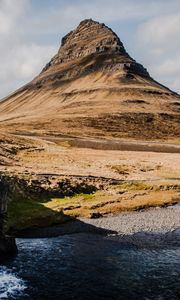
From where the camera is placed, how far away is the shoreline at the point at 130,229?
5041 cm

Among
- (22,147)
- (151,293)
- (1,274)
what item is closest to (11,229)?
(1,274)

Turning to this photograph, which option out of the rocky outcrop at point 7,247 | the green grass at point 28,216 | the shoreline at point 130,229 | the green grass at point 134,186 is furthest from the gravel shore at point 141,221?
the rocky outcrop at point 7,247

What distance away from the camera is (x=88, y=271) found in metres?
39.7

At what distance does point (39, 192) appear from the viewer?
68.5 meters

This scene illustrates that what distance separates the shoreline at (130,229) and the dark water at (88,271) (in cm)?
244

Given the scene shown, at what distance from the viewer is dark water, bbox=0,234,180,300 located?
34750 mm

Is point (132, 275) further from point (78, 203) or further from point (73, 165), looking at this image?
point (73, 165)

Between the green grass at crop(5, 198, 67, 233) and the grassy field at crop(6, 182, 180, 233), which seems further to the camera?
the grassy field at crop(6, 182, 180, 233)

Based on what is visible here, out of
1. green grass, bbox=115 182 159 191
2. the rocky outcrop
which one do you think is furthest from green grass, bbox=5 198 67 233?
green grass, bbox=115 182 159 191

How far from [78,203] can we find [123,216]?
26.6 feet

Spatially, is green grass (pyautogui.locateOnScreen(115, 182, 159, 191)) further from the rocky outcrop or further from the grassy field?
the rocky outcrop

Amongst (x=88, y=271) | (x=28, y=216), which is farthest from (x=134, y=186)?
(x=88, y=271)

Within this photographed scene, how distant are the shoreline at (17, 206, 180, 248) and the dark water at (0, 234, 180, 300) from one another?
8.02 ft

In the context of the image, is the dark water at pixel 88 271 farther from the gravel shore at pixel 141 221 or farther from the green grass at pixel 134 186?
the green grass at pixel 134 186
